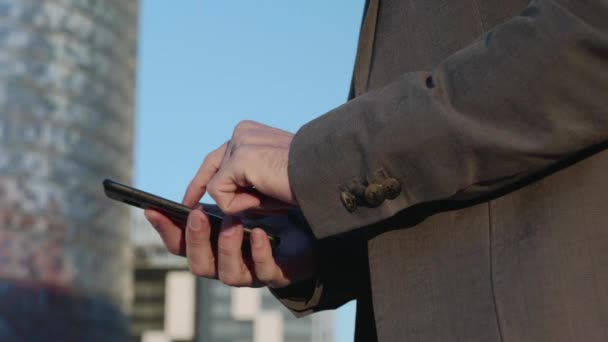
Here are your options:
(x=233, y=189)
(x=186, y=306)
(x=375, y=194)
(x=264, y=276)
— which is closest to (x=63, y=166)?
(x=186, y=306)

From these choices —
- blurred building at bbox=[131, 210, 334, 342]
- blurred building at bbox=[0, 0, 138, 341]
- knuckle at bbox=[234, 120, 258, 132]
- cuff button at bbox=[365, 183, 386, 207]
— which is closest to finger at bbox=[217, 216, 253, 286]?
knuckle at bbox=[234, 120, 258, 132]

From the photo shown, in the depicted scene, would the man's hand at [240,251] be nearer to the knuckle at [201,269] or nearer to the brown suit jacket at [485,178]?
the knuckle at [201,269]

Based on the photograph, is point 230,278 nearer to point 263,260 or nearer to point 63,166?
point 263,260

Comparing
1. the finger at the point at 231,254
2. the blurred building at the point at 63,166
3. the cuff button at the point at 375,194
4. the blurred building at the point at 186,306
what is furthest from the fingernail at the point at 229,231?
the blurred building at the point at 186,306

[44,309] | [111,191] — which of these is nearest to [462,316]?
[111,191]

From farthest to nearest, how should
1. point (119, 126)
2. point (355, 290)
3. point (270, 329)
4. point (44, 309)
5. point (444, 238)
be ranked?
1. point (270, 329)
2. point (119, 126)
3. point (44, 309)
4. point (355, 290)
5. point (444, 238)

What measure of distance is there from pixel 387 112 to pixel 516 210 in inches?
6.5

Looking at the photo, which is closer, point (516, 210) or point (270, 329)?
point (516, 210)

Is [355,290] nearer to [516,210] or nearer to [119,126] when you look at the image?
[516,210]

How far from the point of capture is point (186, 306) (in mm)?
44406

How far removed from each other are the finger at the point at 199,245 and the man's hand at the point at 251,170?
0.14 feet

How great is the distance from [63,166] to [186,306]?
52.0ft

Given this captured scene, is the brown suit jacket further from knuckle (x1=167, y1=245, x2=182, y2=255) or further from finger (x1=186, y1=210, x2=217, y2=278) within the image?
knuckle (x1=167, y1=245, x2=182, y2=255)

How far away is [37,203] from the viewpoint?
28484mm
